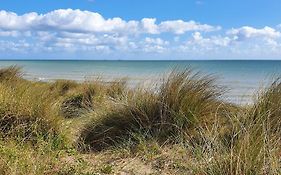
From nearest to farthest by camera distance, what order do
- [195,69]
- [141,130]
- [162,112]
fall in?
[141,130], [162,112], [195,69]

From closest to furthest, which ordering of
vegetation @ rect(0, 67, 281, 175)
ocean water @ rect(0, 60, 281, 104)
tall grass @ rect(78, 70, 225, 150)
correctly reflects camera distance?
vegetation @ rect(0, 67, 281, 175), tall grass @ rect(78, 70, 225, 150), ocean water @ rect(0, 60, 281, 104)

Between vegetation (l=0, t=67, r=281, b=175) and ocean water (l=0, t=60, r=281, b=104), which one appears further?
ocean water (l=0, t=60, r=281, b=104)

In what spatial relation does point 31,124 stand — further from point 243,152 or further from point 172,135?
point 243,152

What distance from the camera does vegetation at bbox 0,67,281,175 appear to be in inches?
176

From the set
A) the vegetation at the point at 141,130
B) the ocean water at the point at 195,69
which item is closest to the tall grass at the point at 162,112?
the vegetation at the point at 141,130

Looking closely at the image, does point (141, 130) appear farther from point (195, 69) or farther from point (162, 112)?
point (195, 69)

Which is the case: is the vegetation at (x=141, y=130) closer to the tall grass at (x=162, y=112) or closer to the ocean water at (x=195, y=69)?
the tall grass at (x=162, y=112)

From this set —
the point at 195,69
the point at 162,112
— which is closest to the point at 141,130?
the point at 162,112

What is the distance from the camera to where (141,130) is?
6102mm

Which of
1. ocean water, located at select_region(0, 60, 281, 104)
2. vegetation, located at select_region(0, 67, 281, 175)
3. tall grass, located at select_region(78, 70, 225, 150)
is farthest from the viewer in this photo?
ocean water, located at select_region(0, 60, 281, 104)

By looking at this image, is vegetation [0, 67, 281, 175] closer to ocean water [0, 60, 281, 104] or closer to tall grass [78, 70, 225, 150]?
tall grass [78, 70, 225, 150]

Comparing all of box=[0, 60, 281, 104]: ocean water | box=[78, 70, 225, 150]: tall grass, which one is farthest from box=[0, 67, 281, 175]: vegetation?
box=[0, 60, 281, 104]: ocean water

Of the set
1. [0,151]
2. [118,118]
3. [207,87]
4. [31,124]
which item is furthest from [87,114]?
[0,151]

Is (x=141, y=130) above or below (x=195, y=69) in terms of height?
below
